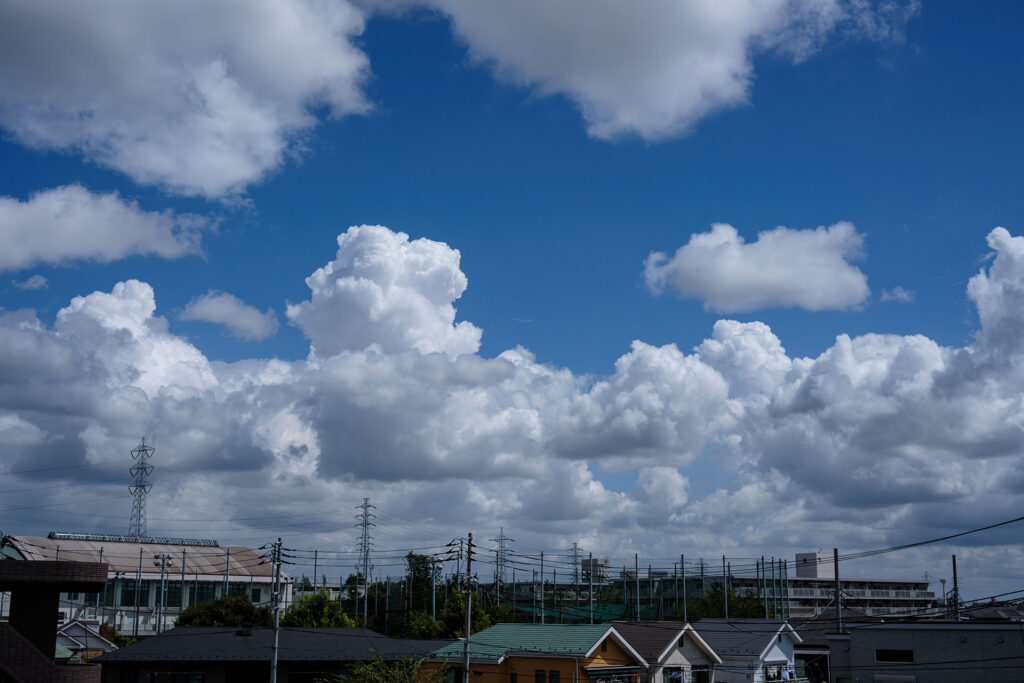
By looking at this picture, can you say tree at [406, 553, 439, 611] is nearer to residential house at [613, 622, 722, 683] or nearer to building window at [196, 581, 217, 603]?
building window at [196, 581, 217, 603]

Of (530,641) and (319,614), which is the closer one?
(530,641)

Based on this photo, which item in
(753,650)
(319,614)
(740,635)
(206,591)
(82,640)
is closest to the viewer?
(753,650)

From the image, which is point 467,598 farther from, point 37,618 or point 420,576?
point 420,576

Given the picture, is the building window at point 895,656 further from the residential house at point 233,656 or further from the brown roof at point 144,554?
the brown roof at point 144,554

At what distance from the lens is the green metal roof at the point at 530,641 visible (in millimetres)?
56344

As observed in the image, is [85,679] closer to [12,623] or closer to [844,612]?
[12,623]

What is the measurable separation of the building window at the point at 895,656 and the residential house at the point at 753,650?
10.3 metres

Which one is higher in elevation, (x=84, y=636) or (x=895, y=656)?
(x=895, y=656)

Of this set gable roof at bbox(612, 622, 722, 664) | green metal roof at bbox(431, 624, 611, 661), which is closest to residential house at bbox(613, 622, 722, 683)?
gable roof at bbox(612, 622, 722, 664)

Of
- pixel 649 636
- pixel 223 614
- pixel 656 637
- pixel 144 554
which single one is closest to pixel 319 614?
pixel 223 614

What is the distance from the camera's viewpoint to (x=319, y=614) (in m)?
85.0

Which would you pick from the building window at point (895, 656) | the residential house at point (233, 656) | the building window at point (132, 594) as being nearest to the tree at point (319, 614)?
the residential house at point (233, 656)

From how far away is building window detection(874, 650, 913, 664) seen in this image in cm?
5636

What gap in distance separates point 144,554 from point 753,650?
3893 inches
